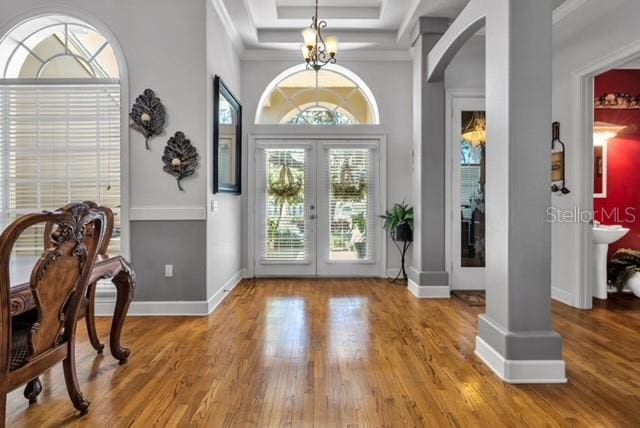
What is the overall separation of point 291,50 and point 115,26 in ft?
7.81

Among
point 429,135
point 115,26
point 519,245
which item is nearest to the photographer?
point 519,245

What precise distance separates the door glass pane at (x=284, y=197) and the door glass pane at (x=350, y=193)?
44 centimetres

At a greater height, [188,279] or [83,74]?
[83,74]

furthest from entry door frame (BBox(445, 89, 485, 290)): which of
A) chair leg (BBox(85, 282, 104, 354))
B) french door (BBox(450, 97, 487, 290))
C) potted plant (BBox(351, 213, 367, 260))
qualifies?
chair leg (BBox(85, 282, 104, 354))

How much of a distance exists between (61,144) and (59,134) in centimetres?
10

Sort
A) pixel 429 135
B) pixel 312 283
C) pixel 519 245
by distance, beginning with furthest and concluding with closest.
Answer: pixel 312 283 < pixel 429 135 < pixel 519 245

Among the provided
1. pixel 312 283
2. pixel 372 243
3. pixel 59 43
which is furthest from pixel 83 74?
pixel 372 243

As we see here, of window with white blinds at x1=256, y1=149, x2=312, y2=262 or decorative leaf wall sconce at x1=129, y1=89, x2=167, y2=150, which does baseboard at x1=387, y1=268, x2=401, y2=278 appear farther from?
decorative leaf wall sconce at x1=129, y1=89, x2=167, y2=150

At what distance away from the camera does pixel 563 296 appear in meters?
4.46

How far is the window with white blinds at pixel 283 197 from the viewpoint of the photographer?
19.2 ft

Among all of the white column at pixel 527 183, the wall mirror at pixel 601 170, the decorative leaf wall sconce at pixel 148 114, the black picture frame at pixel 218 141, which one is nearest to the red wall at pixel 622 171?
the wall mirror at pixel 601 170

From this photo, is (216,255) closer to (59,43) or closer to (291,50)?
(59,43)

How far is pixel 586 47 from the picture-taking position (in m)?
4.12

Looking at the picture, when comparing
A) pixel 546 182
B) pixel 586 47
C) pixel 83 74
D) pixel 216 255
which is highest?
pixel 586 47
